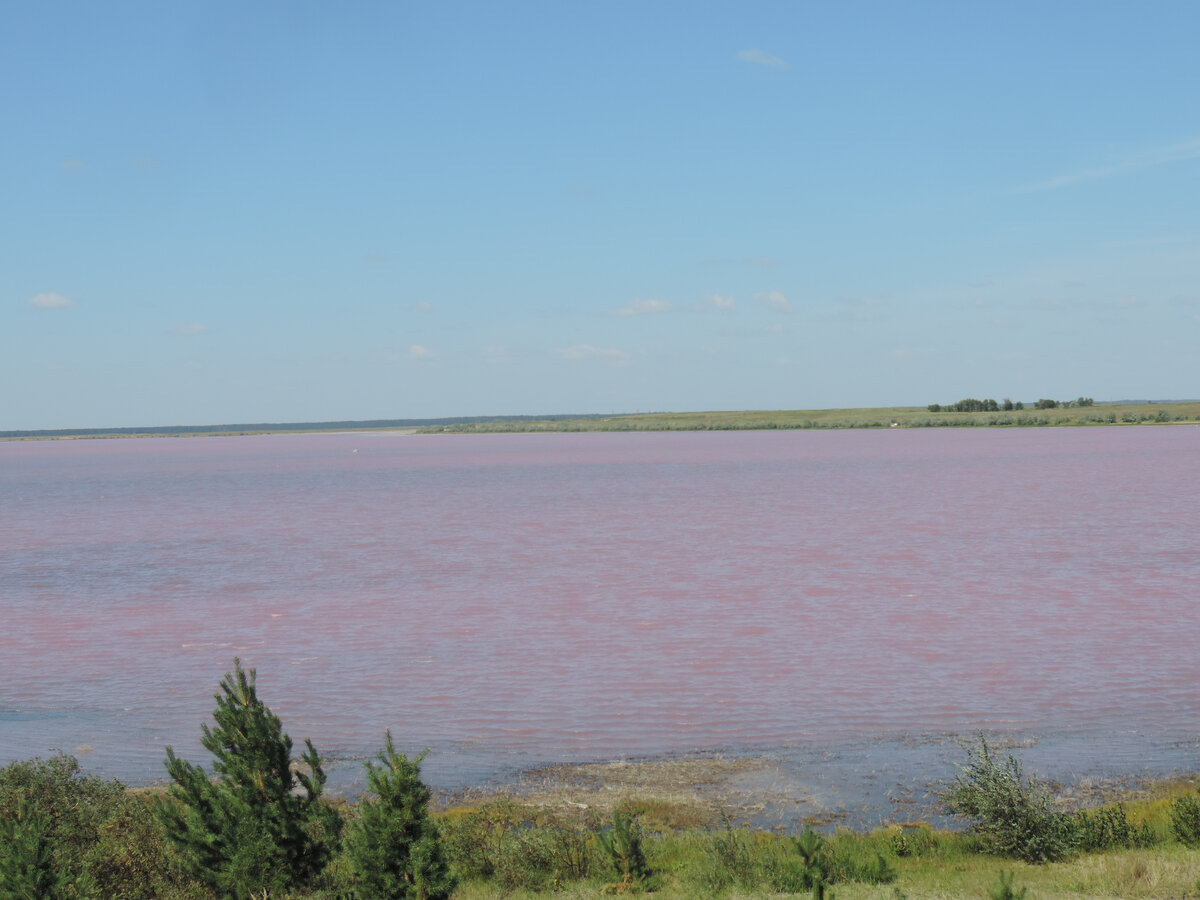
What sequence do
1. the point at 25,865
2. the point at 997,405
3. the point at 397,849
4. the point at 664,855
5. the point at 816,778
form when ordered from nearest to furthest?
the point at 25,865
the point at 397,849
the point at 664,855
the point at 816,778
the point at 997,405

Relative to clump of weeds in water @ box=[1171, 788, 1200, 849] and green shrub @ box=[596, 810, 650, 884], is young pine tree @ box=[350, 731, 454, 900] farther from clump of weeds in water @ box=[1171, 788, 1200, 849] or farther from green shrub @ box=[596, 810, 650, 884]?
clump of weeds in water @ box=[1171, 788, 1200, 849]

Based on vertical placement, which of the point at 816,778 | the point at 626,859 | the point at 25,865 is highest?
the point at 25,865

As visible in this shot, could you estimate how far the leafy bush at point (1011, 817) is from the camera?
8984 millimetres

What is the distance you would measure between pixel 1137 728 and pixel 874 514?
27.7 m

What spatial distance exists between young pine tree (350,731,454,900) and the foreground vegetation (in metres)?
0.01

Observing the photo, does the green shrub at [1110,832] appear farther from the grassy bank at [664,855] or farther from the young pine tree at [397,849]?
the young pine tree at [397,849]

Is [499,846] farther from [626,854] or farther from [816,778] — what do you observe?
[816,778]

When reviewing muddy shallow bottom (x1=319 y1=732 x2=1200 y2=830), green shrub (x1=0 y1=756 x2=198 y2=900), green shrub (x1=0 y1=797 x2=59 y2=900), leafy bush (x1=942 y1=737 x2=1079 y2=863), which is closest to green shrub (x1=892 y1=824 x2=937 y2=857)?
leafy bush (x1=942 y1=737 x2=1079 y2=863)

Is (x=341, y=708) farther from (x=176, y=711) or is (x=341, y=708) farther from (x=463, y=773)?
(x=463, y=773)

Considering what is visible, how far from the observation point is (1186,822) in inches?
357

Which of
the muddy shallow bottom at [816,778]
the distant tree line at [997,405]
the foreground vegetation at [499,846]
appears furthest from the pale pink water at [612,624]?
the distant tree line at [997,405]

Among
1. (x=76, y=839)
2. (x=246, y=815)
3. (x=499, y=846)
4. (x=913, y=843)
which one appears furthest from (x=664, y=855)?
(x=76, y=839)

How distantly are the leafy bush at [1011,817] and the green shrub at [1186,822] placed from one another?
77cm

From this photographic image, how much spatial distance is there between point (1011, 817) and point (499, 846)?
4.12m
